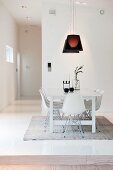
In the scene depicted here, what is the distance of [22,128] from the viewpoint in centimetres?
694

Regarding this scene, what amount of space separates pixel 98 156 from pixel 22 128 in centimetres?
261

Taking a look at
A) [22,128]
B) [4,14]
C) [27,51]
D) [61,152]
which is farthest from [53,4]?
[27,51]

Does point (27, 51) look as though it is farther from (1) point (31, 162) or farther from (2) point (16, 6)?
(1) point (31, 162)

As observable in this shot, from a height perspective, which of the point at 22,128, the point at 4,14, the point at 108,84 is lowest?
the point at 22,128

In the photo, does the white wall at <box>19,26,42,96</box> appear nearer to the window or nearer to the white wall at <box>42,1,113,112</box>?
the window

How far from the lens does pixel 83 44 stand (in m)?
9.58

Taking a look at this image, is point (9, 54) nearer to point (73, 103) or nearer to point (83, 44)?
point (83, 44)

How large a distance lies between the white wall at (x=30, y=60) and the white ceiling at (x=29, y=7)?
1.74 meters

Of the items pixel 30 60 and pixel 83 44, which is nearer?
pixel 83 44

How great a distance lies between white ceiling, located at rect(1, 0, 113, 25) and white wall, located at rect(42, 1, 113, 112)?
37 centimetres

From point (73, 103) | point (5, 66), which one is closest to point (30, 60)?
point (5, 66)

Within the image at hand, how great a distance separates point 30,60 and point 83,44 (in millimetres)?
6932

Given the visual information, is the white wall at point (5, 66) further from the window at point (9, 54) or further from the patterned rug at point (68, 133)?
the patterned rug at point (68, 133)

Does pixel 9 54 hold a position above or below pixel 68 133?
above
